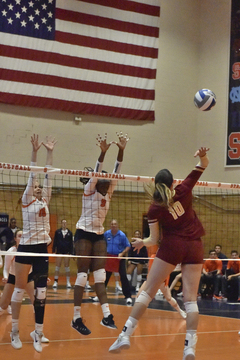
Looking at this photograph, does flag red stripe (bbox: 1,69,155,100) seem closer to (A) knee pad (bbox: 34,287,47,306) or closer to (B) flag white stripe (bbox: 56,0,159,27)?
(B) flag white stripe (bbox: 56,0,159,27)

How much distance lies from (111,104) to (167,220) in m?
16.0

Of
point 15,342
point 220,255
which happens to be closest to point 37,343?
point 15,342

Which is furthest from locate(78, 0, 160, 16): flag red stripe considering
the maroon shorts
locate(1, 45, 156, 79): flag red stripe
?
the maroon shorts

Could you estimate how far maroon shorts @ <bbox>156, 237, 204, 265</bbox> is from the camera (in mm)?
4934

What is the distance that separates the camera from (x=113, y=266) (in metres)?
12.3

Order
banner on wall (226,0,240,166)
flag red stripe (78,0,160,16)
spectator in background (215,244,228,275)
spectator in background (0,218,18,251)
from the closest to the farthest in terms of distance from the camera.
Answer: spectator in background (0,218,18,251) → spectator in background (215,244,228,275) → flag red stripe (78,0,160,16) → banner on wall (226,0,240,166)

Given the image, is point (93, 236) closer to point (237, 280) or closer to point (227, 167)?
point (237, 280)

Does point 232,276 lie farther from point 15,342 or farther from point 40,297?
point 15,342

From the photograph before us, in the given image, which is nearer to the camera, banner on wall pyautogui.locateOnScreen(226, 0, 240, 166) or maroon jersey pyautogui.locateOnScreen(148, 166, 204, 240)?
maroon jersey pyautogui.locateOnScreen(148, 166, 204, 240)

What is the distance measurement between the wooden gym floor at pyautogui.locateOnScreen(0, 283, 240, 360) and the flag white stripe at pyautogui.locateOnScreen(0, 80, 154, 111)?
9397 millimetres

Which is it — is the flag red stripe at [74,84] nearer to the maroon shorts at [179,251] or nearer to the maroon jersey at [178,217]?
the maroon jersey at [178,217]

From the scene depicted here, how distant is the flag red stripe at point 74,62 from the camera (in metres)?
18.6

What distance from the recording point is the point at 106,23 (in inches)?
805

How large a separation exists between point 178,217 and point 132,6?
17723mm
